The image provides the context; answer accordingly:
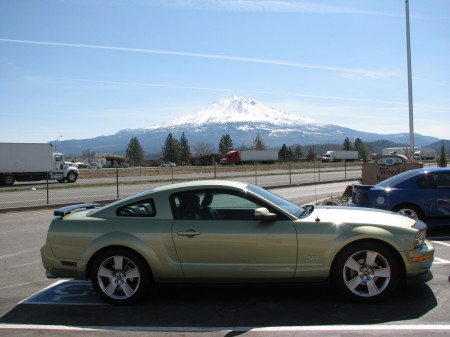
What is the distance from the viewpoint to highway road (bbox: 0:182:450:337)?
4156mm

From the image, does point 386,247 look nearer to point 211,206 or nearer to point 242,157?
point 211,206

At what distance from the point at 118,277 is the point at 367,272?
2770 millimetres

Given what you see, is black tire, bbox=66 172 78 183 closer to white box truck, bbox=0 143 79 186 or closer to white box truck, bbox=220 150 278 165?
white box truck, bbox=0 143 79 186

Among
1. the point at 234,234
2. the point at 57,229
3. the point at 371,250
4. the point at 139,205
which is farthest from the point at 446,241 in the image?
the point at 57,229

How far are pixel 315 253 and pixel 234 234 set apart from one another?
0.90 meters

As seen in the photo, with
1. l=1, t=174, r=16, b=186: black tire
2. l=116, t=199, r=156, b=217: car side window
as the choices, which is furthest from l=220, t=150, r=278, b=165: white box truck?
l=116, t=199, r=156, b=217: car side window

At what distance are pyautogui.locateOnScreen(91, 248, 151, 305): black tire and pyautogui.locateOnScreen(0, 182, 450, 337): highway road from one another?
133mm

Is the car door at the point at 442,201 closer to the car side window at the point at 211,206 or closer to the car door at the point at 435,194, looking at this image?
the car door at the point at 435,194

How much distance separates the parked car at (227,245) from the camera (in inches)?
185

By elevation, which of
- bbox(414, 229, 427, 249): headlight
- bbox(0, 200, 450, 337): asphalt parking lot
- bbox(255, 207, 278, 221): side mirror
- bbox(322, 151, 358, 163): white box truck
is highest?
bbox(322, 151, 358, 163): white box truck

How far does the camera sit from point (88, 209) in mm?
5895

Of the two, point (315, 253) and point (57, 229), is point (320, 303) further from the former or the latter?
point (57, 229)

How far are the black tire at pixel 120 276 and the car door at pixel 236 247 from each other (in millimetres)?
506

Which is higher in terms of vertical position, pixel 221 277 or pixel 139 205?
pixel 139 205
